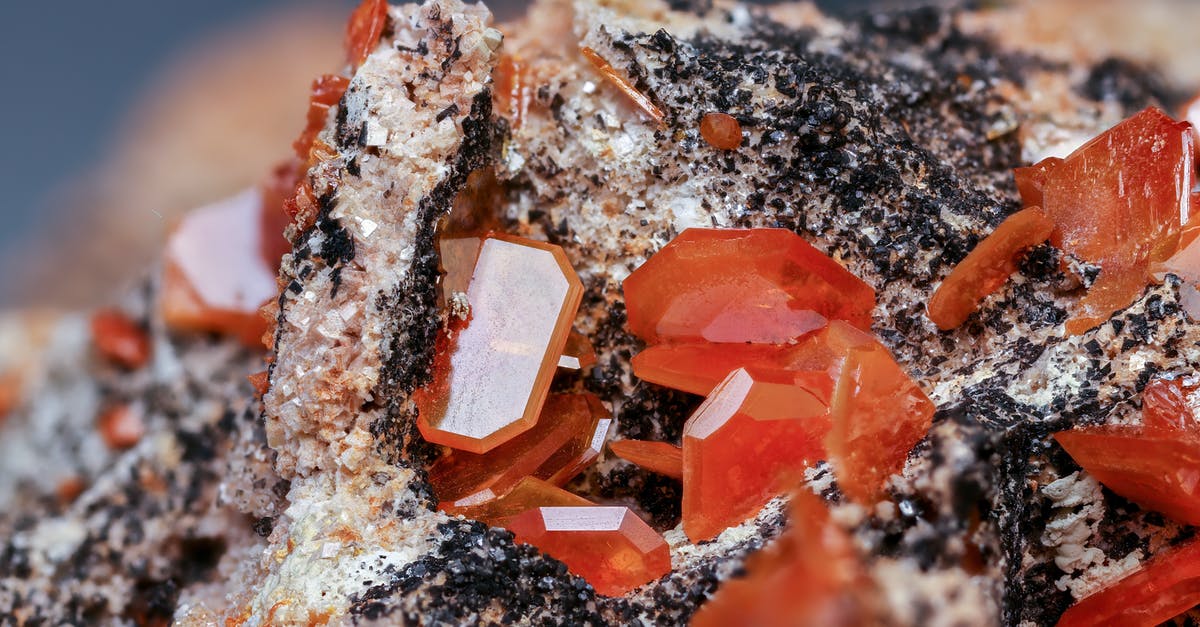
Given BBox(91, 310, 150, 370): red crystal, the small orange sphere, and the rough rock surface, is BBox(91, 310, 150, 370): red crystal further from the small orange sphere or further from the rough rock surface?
the small orange sphere

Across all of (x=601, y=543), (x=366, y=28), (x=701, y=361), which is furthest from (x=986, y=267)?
(x=366, y=28)

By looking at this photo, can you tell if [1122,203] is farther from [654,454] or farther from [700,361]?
[654,454]

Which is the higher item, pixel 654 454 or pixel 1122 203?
pixel 1122 203

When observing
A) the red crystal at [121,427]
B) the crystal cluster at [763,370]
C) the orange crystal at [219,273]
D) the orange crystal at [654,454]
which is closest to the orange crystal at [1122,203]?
the crystal cluster at [763,370]

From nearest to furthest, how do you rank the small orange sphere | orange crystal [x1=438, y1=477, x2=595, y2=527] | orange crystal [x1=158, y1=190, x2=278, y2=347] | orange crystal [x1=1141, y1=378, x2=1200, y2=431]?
orange crystal [x1=1141, y1=378, x2=1200, y2=431], orange crystal [x1=438, y1=477, x2=595, y2=527], the small orange sphere, orange crystal [x1=158, y1=190, x2=278, y2=347]

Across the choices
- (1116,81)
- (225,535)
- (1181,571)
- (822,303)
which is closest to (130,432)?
(225,535)

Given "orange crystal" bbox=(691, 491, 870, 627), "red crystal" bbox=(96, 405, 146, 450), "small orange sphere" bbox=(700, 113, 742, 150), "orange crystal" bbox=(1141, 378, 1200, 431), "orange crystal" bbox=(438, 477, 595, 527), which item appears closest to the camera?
"orange crystal" bbox=(691, 491, 870, 627)

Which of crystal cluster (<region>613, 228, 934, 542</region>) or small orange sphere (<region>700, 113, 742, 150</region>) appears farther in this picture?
small orange sphere (<region>700, 113, 742, 150</region>)

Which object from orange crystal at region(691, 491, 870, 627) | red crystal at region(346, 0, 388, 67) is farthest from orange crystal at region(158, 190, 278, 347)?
orange crystal at region(691, 491, 870, 627)
